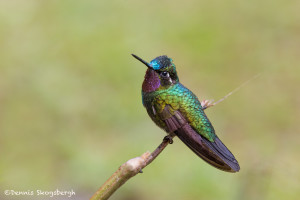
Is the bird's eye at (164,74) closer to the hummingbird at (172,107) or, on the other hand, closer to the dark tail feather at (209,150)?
the hummingbird at (172,107)

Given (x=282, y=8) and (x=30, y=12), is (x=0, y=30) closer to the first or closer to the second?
(x=30, y=12)

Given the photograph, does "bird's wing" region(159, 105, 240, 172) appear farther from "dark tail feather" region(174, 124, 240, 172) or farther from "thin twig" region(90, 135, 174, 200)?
"thin twig" region(90, 135, 174, 200)

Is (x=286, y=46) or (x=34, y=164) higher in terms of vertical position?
(x=286, y=46)

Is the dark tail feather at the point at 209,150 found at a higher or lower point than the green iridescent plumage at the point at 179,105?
lower

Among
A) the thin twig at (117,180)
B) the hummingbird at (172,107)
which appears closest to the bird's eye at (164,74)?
the hummingbird at (172,107)

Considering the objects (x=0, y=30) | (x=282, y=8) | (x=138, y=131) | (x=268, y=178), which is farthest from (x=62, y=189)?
(x=282, y=8)

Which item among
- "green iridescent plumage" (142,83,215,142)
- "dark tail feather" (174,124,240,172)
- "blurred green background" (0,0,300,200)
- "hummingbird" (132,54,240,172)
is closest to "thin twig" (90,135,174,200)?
"dark tail feather" (174,124,240,172)

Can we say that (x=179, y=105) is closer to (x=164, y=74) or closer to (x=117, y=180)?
(x=164, y=74)
